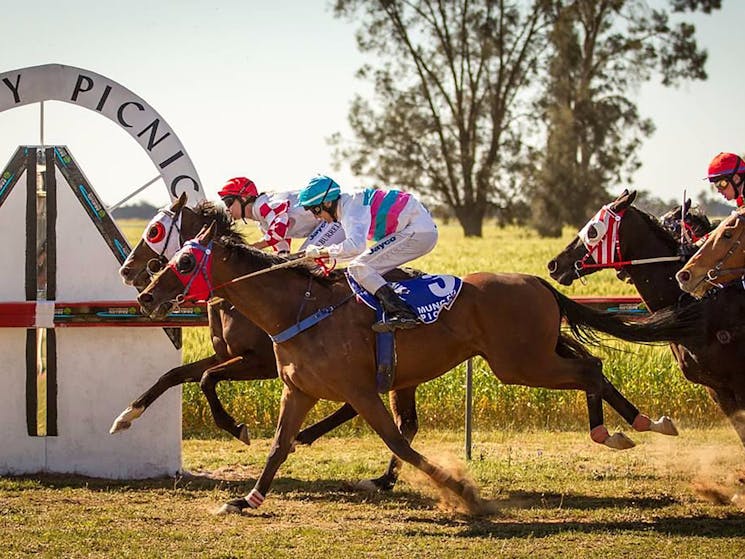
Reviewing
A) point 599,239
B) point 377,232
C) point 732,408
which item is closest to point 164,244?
point 377,232

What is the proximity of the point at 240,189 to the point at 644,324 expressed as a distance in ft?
11.0

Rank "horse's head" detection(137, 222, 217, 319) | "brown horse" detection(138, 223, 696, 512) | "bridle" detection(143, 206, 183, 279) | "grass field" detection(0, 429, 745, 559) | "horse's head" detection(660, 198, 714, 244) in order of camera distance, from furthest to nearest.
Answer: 1. "horse's head" detection(660, 198, 714, 244)
2. "bridle" detection(143, 206, 183, 279)
3. "brown horse" detection(138, 223, 696, 512)
4. "horse's head" detection(137, 222, 217, 319)
5. "grass field" detection(0, 429, 745, 559)

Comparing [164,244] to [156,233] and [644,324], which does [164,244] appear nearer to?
[156,233]

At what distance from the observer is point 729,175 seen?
309 inches

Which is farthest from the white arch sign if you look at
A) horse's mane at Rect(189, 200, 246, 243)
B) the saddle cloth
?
the saddle cloth

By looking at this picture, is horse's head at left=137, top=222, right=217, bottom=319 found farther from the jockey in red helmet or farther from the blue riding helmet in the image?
the jockey in red helmet

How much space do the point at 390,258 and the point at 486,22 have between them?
4967cm

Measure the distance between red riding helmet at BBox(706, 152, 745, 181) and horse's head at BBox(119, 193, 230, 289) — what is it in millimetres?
3595

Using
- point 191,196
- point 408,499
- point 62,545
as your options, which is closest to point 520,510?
point 408,499

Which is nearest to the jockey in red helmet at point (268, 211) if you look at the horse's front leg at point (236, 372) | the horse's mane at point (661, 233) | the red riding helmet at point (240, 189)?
the red riding helmet at point (240, 189)

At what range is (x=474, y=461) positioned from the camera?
9.66m

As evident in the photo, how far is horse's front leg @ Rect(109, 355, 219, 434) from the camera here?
849 centimetres

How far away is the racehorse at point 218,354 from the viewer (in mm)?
8344

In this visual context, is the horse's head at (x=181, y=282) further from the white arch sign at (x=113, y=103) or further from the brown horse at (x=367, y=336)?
the white arch sign at (x=113, y=103)
